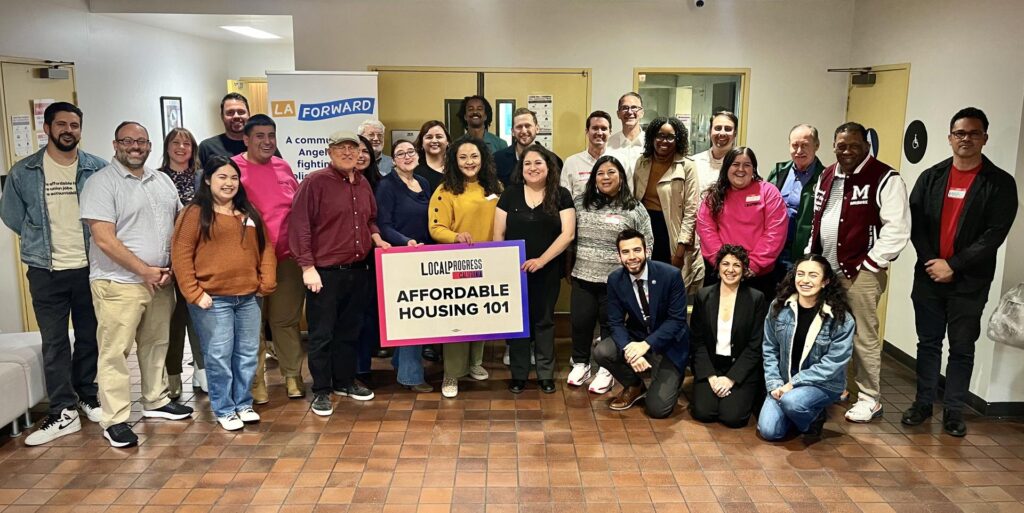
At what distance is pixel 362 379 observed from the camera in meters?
4.77

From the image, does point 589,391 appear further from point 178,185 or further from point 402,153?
point 178,185

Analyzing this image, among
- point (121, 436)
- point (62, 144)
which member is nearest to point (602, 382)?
point (121, 436)

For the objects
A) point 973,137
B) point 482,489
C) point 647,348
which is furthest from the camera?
point 647,348

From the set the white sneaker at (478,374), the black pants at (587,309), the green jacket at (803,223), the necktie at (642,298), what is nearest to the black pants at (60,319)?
the white sneaker at (478,374)

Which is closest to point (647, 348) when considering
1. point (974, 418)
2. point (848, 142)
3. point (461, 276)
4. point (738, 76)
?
point (461, 276)

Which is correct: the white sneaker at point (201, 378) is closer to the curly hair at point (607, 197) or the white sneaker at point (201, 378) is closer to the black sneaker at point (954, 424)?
the curly hair at point (607, 197)

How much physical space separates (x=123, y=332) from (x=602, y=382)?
268 cm

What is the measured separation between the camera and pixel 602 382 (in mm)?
4617

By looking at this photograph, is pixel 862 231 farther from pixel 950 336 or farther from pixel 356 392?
pixel 356 392

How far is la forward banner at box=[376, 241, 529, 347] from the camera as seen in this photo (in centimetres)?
437

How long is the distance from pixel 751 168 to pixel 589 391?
164 cm

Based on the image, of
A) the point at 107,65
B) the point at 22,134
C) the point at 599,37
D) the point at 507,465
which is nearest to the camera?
the point at 507,465

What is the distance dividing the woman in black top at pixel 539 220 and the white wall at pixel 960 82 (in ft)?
8.08

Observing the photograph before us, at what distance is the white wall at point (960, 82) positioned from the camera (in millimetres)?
4191
